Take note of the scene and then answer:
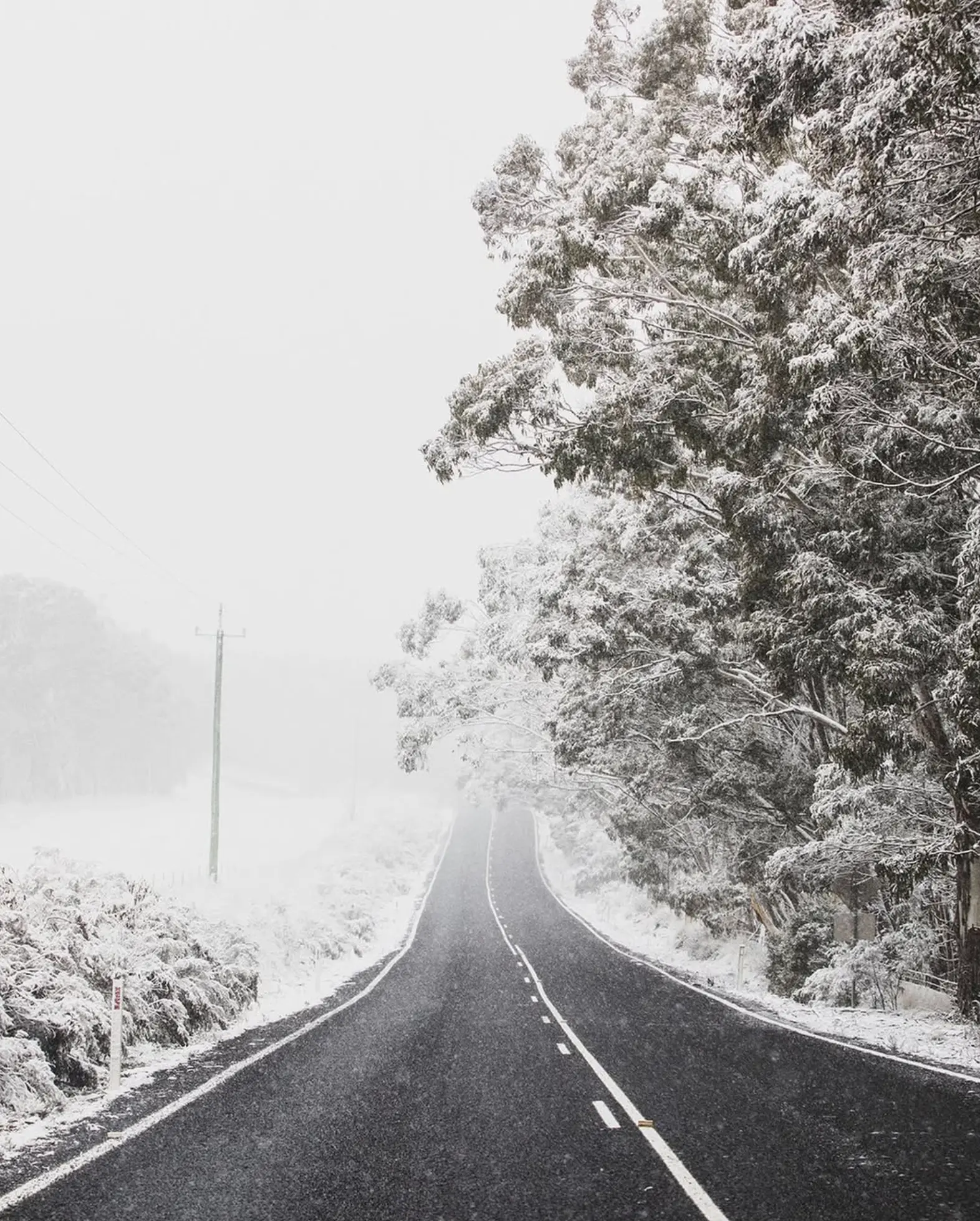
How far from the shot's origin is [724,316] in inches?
460

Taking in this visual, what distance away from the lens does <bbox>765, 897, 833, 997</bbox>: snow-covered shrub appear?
14.9m

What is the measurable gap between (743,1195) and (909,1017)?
8.63 metres

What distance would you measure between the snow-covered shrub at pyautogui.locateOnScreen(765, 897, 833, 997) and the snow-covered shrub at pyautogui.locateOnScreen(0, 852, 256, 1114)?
366 inches

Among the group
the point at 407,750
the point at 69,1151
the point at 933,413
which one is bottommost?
the point at 69,1151

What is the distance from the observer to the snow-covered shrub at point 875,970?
13.4 meters

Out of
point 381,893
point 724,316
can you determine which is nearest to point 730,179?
point 724,316

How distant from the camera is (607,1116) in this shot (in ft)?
22.9

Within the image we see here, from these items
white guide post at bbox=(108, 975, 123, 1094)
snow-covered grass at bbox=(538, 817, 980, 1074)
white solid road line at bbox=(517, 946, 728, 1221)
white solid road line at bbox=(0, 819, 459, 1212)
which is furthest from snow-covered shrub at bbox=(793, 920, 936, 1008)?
white guide post at bbox=(108, 975, 123, 1094)

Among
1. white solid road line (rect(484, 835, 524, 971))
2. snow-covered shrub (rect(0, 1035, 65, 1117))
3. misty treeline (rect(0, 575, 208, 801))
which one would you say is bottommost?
white solid road line (rect(484, 835, 524, 971))

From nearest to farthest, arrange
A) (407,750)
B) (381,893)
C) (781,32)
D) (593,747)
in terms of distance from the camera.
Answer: (781,32), (593,747), (407,750), (381,893)

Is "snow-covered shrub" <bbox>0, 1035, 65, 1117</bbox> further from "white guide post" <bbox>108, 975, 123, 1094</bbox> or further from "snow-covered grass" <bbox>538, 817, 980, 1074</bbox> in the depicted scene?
"snow-covered grass" <bbox>538, 817, 980, 1074</bbox>

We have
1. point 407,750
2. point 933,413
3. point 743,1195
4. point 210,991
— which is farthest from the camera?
point 407,750

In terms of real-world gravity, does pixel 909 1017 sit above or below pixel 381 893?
above

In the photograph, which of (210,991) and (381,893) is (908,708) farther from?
(381,893)
